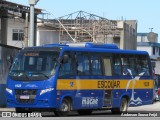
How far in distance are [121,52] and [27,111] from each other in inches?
230

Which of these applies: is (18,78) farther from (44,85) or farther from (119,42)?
(119,42)

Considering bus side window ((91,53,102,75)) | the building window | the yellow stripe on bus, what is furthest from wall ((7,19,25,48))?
bus side window ((91,53,102,75))

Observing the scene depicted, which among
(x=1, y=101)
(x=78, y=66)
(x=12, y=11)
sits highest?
(x=12, y=11)

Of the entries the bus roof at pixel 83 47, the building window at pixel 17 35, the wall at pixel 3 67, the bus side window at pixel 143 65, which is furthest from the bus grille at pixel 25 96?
the building window at pixel 17 35

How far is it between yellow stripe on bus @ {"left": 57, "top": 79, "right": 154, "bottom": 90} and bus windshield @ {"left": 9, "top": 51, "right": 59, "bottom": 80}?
2.26ft

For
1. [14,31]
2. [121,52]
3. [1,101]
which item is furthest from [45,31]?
[121,52]

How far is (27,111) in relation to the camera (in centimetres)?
2344

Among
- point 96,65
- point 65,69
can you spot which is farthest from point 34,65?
point 96,65

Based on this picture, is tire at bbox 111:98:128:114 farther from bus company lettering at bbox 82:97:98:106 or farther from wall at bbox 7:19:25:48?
wall at bbox 7:19:25:48

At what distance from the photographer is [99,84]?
24766 mm

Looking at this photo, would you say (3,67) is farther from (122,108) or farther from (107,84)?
(122,108)

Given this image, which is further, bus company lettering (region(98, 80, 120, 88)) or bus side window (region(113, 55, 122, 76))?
bus side window (region(113, 55, 122, 76))

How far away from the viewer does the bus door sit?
2511 cm

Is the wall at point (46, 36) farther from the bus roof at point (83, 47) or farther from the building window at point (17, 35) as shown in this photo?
the bus roof at point (83, 47)
